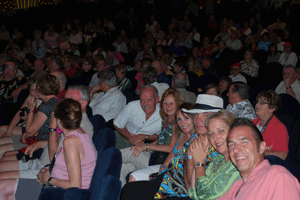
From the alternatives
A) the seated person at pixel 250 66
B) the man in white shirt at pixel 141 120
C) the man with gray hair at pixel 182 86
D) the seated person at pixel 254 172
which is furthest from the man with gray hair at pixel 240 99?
the seated person at pixel 250 66

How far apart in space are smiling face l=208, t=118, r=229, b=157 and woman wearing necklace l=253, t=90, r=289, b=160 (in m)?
0.87

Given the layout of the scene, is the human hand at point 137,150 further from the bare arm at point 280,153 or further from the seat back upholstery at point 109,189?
the seat back upholstery at point 109,189

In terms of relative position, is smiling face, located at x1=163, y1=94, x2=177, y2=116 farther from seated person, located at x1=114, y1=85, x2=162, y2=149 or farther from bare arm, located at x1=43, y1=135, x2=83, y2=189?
bare arm, located at x1=43, y1=135, x2=83, y2=189

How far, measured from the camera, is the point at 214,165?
77.3 inches

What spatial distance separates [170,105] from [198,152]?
117 cm

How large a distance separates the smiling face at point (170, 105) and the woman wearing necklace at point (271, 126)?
2.94ft

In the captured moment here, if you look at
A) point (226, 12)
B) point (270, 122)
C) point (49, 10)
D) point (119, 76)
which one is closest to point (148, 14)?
point (226, 12)

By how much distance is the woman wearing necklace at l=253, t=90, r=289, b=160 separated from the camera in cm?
259

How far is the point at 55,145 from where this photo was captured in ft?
8.27

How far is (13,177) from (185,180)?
1618 millimetres

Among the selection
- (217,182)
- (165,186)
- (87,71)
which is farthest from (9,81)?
(217,182)

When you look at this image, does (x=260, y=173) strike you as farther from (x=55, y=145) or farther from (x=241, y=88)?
(x=241, y=88)

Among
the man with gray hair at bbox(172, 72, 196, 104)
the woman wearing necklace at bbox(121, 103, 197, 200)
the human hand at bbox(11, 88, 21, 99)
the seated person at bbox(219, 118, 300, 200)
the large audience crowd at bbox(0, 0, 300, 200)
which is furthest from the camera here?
the human hand at bbox(11, 88, 21, 99)

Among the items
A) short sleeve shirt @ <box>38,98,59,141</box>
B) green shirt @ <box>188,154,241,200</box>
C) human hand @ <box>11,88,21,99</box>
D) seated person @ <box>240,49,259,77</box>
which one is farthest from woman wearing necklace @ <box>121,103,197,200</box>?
seated person @ <box>240,49,259,77</box>
